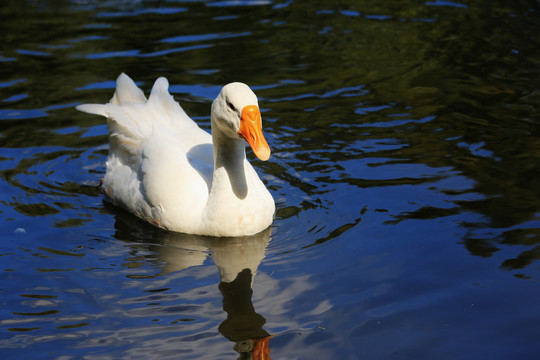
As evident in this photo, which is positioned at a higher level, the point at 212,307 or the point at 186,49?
the point at 186,49

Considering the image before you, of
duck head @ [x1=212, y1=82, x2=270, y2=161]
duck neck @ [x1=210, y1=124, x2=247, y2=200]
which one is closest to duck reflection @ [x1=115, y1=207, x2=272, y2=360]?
duck neck @ [x1=210, y1=124, x2=247, y2=200]

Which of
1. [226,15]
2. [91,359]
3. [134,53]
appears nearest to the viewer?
[91,359]

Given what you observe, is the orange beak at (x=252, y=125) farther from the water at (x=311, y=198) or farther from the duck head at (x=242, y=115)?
the water at (x=311, y=198)

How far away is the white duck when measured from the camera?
21.1 ft

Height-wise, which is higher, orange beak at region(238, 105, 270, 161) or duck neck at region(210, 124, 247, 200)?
orange beak at region(238, 105, 270, 161)

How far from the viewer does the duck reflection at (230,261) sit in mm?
5316

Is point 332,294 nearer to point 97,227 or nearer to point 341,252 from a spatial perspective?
point 341,252

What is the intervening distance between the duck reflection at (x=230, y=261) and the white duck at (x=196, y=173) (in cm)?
10

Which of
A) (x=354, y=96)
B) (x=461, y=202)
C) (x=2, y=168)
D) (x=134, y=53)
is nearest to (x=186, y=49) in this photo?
(x=134, y=53)

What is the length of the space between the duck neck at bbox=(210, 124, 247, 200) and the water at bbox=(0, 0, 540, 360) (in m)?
0.46

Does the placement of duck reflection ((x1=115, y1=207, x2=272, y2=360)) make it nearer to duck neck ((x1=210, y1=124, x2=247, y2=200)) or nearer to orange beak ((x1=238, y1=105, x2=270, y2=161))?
duck neck ((x1=210, y1=124, x2=247, y2=200))

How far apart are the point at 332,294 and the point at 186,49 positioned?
7385 millimetres

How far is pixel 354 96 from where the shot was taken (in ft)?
33.2

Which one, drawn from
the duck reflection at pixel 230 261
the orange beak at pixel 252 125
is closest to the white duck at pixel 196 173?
the orange beak at pixel 252 125
